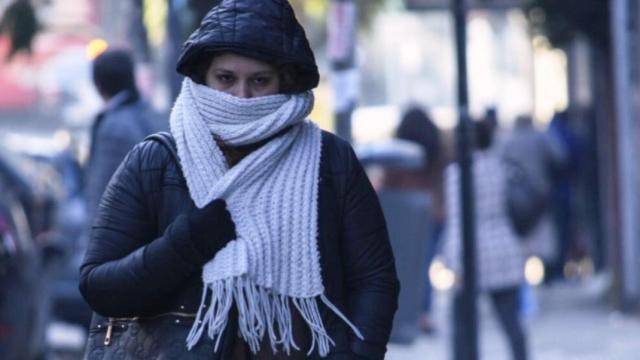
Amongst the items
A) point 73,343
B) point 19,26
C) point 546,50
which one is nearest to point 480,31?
point 546,50

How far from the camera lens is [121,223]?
4.09 m

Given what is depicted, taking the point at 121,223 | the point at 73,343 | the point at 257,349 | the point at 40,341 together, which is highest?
the point at 121,223

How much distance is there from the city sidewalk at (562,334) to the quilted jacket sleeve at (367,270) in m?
6.88

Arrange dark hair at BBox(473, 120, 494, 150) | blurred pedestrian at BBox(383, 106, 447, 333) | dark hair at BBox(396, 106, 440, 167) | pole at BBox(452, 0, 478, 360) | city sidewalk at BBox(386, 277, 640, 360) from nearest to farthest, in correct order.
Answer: pole at BBox(452, 0, 478, 360) < dark hair at BBox(473, 120, 494, 150) < city sidewalk at BBox(386, 277, 640, 360) < blurred pedestrian at BBox(383, 106, 447, 333) < dark hair at BBox(396, 106, 440, 167)

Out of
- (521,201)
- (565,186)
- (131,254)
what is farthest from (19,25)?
(565,186)

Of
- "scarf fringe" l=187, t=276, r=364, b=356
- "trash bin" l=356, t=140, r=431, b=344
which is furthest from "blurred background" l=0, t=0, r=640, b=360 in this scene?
"scarf fringe" l=187, t=276, r=364, b=356

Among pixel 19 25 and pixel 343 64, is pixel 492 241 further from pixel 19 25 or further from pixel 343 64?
pixel 19 25

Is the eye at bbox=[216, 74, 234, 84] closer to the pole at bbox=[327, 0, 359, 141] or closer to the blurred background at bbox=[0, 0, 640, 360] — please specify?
the blurred background at bbox=[0, 0, 640, 360]

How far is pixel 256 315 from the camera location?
402cm

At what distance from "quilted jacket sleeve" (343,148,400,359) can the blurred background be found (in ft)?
16.2

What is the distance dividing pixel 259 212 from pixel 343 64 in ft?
20.5

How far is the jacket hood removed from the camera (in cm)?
408

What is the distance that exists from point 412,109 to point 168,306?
11239 millimetres

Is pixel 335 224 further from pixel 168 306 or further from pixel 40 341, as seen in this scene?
pixel 40 341
